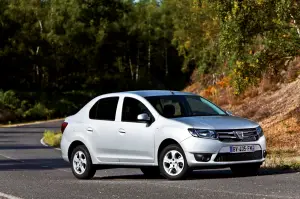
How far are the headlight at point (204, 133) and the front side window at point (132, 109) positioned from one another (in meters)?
1.29

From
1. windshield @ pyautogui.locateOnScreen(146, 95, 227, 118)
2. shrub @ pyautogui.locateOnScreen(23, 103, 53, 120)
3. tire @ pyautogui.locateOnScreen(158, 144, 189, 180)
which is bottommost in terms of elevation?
shrub @ pyautogui.locateOnScreen(23, 103, 53, 120)

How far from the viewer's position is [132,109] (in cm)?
1614

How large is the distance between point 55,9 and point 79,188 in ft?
256

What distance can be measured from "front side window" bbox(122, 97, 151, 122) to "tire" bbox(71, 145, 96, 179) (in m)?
1.16

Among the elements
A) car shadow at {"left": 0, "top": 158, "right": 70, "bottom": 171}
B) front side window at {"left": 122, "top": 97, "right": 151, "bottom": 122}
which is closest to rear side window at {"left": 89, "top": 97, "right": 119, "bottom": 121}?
front side window at {"left": 122, "top": 97, "right": 151, "bottom": 122}

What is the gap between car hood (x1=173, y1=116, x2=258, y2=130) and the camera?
48.8ft

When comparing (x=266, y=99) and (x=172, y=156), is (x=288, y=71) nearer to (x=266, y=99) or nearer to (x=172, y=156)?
(x=266, y=99)

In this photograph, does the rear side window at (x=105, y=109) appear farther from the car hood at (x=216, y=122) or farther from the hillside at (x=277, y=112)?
the hillside at (x=277, y=112)

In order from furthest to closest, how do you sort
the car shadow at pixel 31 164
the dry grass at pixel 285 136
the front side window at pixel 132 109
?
the dry grass at pixel 285 136 < the car shadow at pixel 31 164 < the front side window at pixel 132 109

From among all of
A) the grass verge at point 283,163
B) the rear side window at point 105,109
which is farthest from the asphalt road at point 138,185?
the rear side window at point 105,109

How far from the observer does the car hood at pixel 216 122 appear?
1488 cm

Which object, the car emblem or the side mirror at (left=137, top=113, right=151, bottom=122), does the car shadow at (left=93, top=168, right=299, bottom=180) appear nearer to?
the car emblem

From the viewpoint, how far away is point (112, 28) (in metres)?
92.2

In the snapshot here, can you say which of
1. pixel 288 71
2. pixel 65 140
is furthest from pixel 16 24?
pixel 65 140
